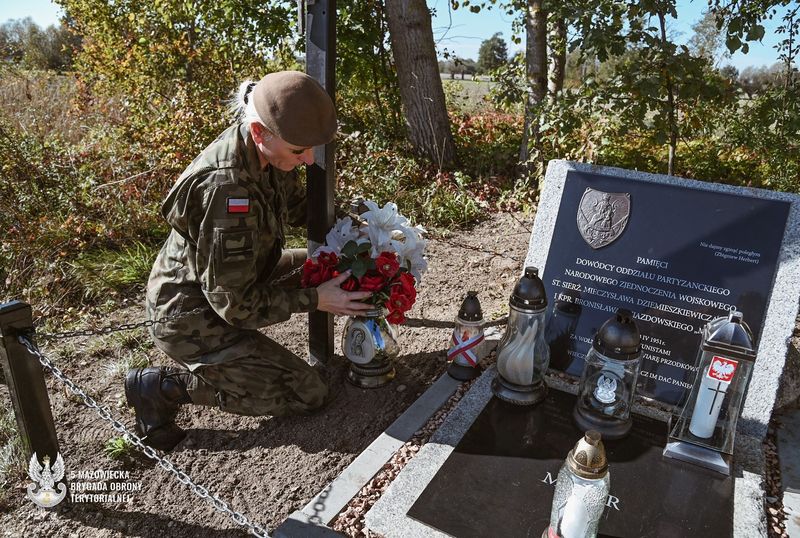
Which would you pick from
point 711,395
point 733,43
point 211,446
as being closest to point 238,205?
point 211,446

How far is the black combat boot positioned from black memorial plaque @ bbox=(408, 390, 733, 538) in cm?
134

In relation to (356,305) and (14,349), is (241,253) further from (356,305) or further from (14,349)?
(14,349)

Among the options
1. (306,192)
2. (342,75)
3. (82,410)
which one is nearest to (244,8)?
(342,75)

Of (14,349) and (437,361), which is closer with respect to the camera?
(14,349)

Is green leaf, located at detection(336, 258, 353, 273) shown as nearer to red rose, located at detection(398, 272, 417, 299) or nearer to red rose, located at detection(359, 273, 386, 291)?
red rose, located at detection(359, 273, 386, 291)

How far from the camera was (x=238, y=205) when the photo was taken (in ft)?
7.94

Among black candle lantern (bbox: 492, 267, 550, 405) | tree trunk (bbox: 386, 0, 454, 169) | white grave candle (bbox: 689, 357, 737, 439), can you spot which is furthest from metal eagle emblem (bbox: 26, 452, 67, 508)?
tree trunk (bbox: 386, 0, 454, 169)

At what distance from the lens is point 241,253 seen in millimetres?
2451

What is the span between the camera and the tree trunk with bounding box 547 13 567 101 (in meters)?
5.78

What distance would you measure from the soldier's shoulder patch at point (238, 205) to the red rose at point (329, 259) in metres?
0.54

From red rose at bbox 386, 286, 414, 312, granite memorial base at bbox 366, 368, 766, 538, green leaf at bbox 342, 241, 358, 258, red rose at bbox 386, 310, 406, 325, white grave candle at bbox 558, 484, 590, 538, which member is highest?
green leaf at bbox 342, 241, 358, 258

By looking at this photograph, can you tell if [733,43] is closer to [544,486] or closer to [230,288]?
[544,486]

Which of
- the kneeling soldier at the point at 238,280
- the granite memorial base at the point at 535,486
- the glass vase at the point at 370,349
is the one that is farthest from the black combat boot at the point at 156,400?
the granite memorial base at the point at 535,486

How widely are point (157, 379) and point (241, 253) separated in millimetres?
850
